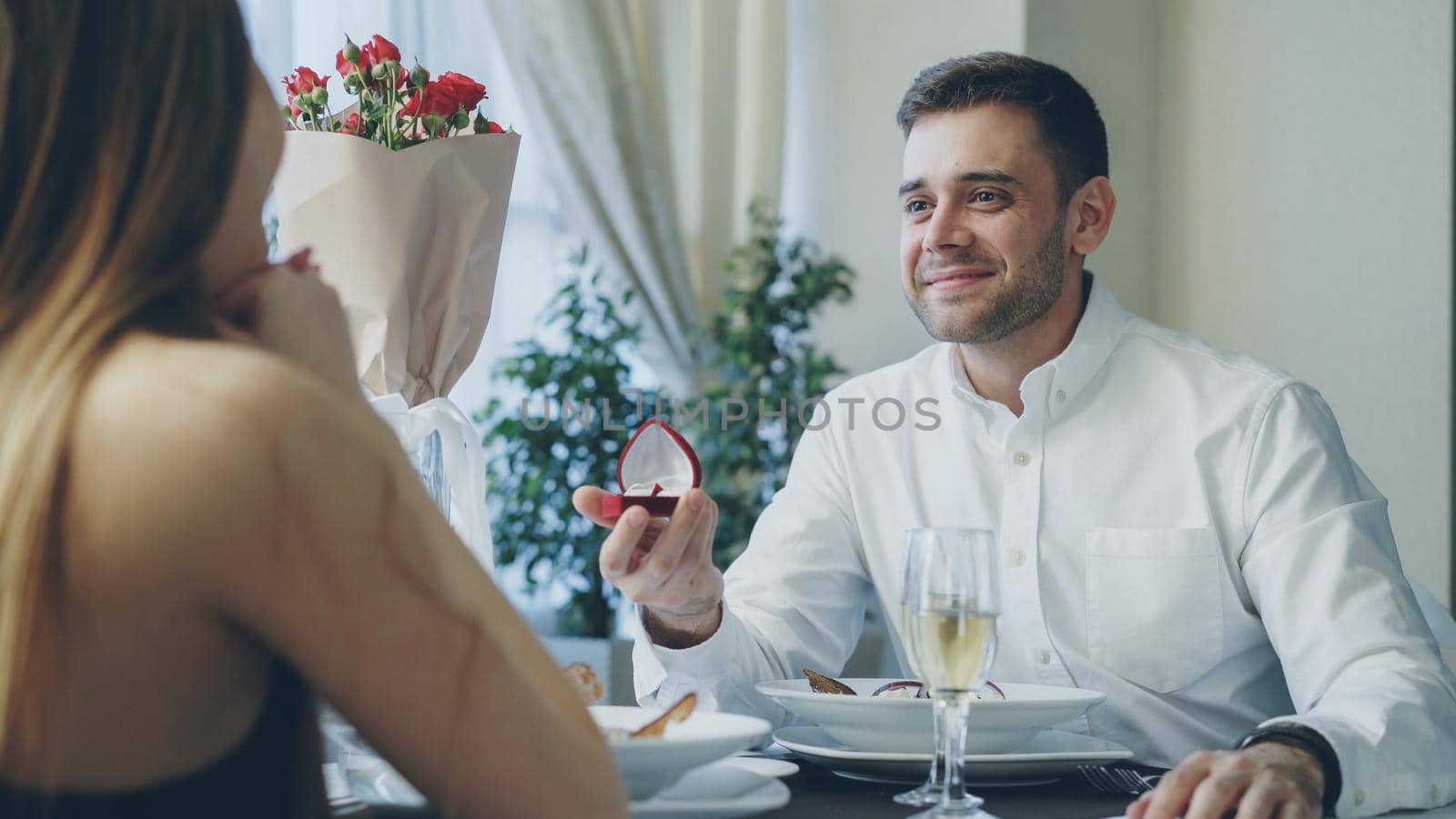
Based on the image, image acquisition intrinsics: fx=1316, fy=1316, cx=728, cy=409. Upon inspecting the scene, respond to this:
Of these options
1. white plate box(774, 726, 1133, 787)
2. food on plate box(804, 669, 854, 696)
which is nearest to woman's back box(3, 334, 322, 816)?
white plate box(774, 726, 1133, 787)

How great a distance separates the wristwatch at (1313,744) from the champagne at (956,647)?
291 mm

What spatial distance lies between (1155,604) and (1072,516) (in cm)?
17

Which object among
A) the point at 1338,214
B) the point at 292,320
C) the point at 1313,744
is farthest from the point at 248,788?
the point at 1338,214

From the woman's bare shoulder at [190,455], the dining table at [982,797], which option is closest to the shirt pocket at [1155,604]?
the dining table at [982,797]

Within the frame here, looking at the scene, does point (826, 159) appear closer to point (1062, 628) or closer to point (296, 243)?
point (1062, 628)

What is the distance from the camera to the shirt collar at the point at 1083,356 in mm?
1919

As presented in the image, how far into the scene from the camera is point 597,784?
0.68m

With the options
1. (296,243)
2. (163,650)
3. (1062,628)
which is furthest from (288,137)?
(1062,628)

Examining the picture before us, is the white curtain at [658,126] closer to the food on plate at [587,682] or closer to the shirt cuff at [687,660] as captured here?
the shirt cuff at [687,660]

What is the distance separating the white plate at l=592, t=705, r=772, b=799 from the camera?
912 millimetres

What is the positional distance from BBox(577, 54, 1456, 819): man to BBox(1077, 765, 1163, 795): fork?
0.34 feet

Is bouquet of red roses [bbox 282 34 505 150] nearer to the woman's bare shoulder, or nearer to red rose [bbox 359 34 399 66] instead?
red rose [bbox 359 34 399 66]

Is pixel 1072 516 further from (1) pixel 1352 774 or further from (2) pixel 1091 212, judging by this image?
(1) pixel 1352 774

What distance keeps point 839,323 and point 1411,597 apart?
106 inches
